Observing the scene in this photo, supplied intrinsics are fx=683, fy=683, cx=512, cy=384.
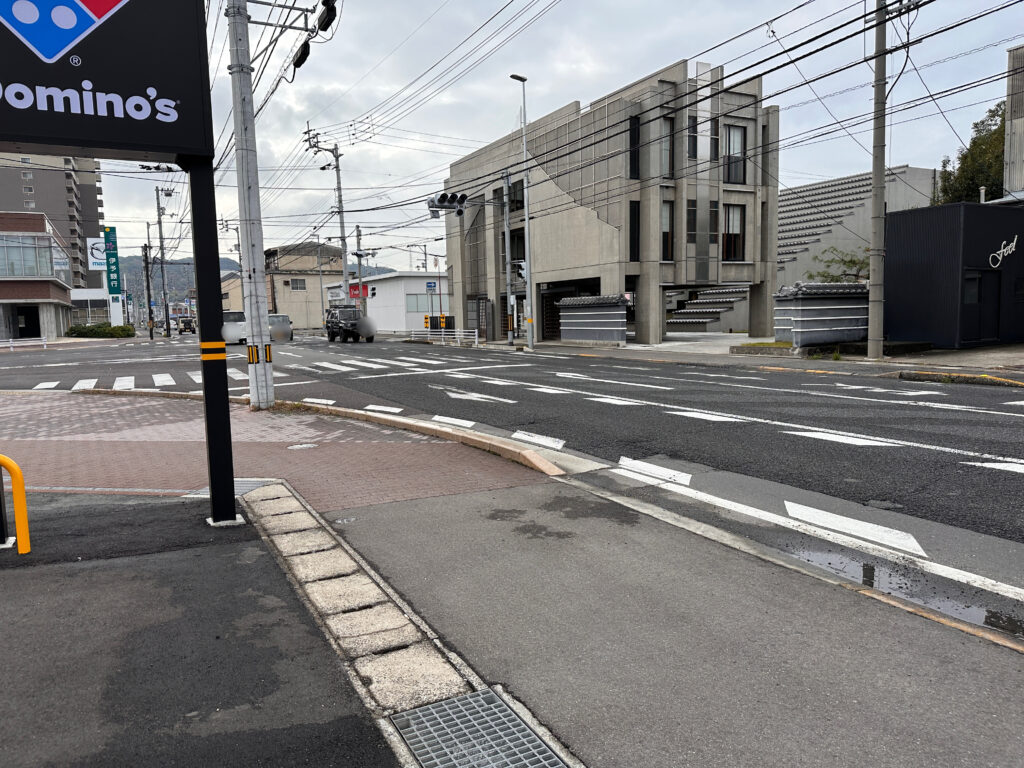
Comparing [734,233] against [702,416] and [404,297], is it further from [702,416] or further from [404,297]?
[404,297]

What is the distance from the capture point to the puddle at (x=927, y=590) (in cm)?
373

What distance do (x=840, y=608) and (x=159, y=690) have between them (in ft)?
11.5

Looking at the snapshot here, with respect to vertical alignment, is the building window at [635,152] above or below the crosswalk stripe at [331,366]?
above

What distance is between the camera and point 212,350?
5.34 meters

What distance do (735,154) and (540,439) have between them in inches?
1209

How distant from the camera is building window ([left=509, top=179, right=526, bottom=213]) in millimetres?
43969

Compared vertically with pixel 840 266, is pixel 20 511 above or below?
below

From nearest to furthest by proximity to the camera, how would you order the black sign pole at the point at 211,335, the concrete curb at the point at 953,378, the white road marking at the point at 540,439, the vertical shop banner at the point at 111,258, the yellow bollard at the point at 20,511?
the yellow bollard at the point at 20,511 < the black sign pole at the point at 211,335 < the white road marking at the point at 540,439 < the concrete curb at the point at 953,378 < the vertical shop banner at the point at 111,258

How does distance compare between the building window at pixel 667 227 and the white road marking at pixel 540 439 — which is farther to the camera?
the building window at pixel 667 227

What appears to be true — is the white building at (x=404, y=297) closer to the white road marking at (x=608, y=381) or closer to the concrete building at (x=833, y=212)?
the concrete building at (x=833, y=212)

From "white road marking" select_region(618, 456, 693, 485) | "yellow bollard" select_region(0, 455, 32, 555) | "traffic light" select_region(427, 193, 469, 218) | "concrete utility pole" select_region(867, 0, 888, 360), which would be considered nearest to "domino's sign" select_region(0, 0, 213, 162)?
"yellow bollard" select_region(0, 455, 32, 555)

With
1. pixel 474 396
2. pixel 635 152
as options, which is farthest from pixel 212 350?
pixel 635 152

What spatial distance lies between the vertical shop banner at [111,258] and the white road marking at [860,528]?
2952 inches

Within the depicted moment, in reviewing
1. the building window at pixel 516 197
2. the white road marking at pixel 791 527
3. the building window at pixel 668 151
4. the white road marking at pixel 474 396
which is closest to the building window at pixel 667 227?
the building window at pixel 668 151
